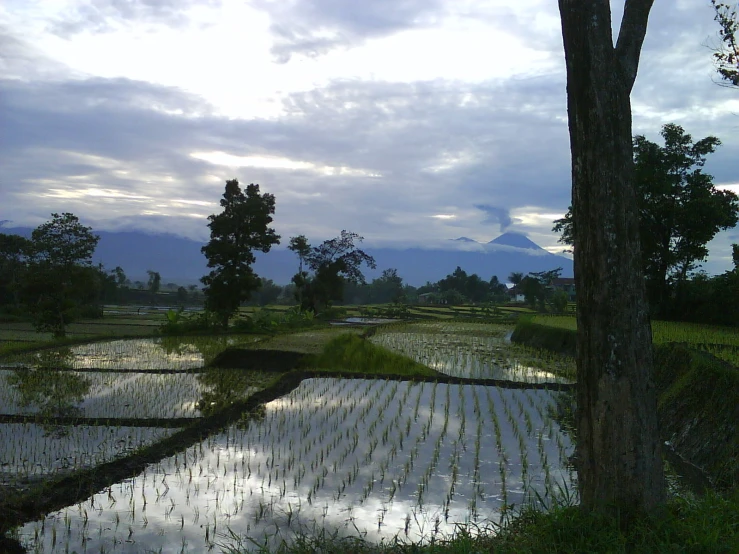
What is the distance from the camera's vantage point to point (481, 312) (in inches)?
1410

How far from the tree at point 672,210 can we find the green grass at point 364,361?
10138 millimetres

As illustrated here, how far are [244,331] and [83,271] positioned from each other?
226 inches

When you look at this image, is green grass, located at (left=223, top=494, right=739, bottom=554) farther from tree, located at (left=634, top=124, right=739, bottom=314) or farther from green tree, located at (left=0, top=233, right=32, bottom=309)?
green tree, located at (left=0, top=233, right=32, bottom=309)

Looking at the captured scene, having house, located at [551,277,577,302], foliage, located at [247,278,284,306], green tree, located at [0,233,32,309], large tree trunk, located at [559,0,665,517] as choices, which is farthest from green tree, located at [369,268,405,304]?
large tree trunk, located at [559,0,665,517]

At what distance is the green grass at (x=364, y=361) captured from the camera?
12391mm

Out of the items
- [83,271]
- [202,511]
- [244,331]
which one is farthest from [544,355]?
[83,271]

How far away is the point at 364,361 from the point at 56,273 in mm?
10597

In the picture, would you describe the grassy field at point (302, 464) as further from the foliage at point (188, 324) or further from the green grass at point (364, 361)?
the foliage at point (188, 324)

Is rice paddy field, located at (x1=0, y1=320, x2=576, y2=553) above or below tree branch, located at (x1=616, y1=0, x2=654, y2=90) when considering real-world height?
below

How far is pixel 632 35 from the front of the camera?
413 centimetres

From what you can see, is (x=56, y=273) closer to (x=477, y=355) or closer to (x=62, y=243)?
(x=62, y=243)

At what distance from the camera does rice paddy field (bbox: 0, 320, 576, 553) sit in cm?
440

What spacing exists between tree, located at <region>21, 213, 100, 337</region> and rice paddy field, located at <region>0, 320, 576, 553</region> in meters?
6.56

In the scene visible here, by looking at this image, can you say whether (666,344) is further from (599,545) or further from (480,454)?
(599,545)
